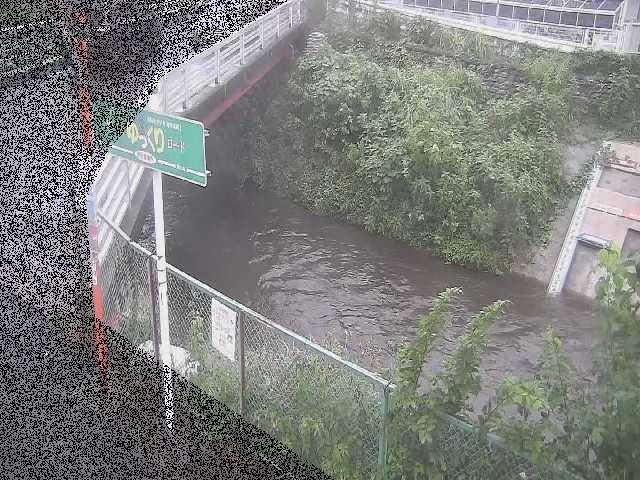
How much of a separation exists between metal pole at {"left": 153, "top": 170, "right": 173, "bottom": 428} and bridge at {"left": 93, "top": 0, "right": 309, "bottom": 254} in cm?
65

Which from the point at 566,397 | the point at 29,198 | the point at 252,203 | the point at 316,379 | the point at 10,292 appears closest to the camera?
the point at 566,397

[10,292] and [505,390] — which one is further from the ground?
[505,390]

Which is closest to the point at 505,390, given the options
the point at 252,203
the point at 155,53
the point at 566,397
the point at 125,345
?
the point at 566,397

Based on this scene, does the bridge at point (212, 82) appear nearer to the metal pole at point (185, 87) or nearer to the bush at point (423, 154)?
the metal pole at point (185, 87)

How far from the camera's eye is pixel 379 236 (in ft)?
13.5

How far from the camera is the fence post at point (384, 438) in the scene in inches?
98.7

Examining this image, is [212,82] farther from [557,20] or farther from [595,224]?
[595,224]

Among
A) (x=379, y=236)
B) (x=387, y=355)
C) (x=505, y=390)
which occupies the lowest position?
(x=387, y=355)

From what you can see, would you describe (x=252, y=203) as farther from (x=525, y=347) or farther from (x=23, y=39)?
(x=23, y=39)

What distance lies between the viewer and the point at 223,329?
3137 mm

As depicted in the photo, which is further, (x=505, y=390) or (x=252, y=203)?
(x=252, y=203)

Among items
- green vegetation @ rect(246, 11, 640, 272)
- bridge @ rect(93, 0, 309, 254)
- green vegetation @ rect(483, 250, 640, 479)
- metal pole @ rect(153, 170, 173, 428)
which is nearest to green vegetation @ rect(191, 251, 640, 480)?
green vegetation @ rect(483, 250, 640, 479)

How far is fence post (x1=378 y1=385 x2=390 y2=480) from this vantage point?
2506 mm

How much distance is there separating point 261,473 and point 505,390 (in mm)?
1244
